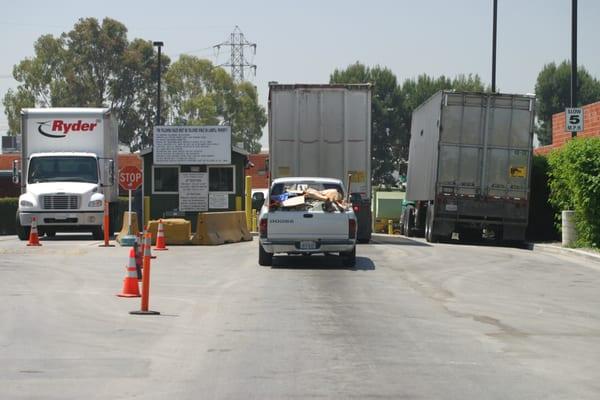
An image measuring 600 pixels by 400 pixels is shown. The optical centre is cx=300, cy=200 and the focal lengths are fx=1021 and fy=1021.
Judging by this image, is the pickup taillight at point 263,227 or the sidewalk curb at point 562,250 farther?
the sidewalk curb at point 562,250

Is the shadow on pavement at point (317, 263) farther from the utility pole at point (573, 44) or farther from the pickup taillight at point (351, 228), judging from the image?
the utility pole at point (573, 44)

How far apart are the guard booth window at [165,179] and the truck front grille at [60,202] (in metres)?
4.53

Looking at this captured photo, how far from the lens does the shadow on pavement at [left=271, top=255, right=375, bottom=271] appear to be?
21.0 meters

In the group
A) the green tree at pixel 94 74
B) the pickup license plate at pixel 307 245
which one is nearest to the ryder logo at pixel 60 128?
Answer: the pickup license plate at pixel 307 245

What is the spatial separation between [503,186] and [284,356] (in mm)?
20741

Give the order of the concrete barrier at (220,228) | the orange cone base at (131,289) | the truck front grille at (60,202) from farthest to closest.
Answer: the truck front grille at (60,202)
the concrete barrier at (220,228)
the orange cone base at (131,289)

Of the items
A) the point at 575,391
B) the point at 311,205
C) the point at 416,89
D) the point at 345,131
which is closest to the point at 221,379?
the point at 575,391

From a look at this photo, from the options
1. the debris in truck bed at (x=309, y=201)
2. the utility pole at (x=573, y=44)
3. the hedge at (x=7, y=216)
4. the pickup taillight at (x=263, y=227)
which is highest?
A: the utility pole at (x=573, y=44)

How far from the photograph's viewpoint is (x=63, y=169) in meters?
32.1

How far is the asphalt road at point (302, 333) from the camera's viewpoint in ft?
28.7

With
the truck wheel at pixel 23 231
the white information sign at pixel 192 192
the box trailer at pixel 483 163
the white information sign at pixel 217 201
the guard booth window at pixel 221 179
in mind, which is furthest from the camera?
the guard booth window at pixel 221 179

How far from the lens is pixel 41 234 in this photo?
34.3 metres

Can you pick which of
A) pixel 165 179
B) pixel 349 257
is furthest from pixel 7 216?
pixel 349 257

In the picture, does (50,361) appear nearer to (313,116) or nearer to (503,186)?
(313,116)
